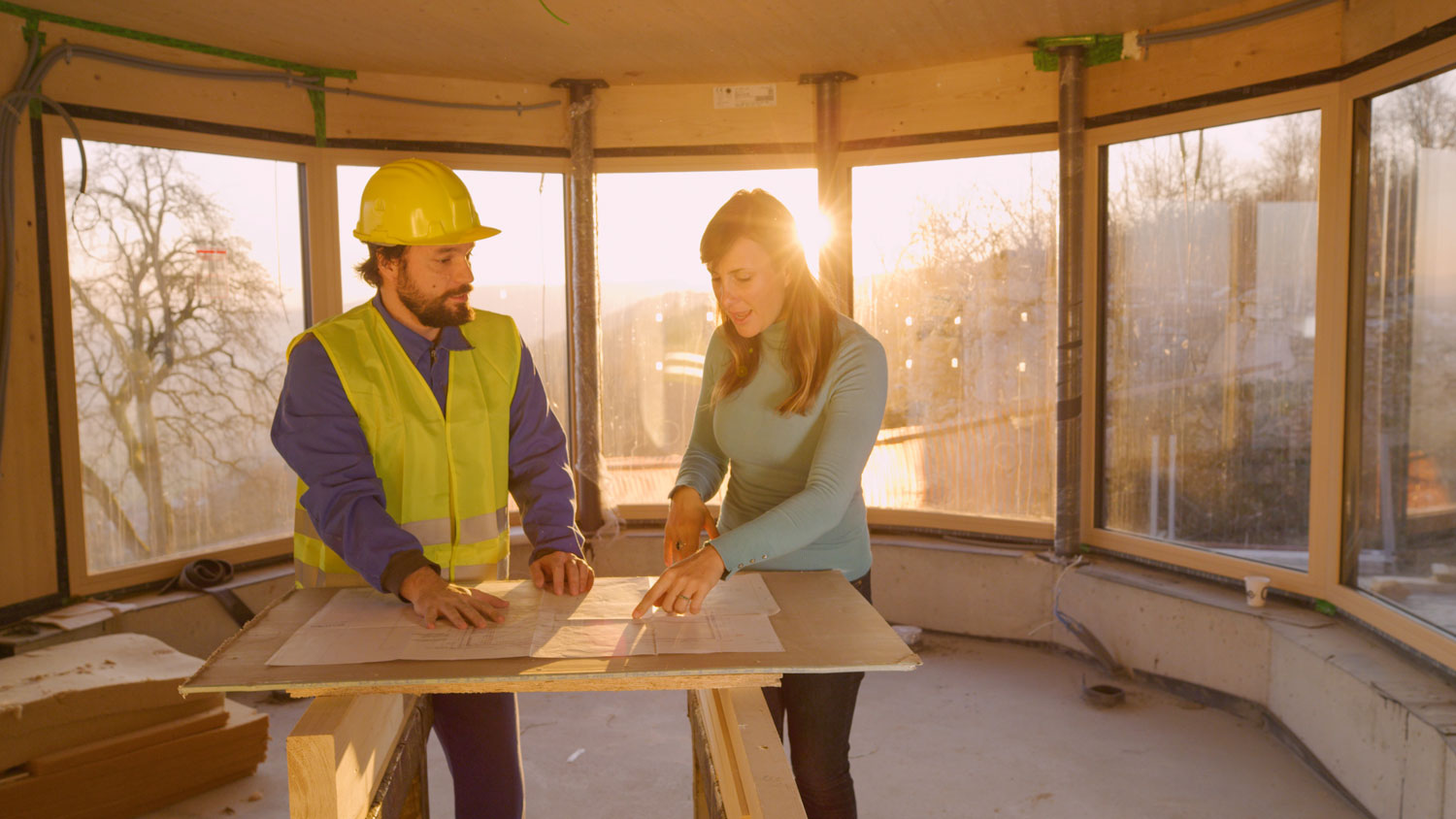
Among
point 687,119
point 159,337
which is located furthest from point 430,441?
point 687,119

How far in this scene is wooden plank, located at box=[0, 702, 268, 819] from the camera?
2986 mm

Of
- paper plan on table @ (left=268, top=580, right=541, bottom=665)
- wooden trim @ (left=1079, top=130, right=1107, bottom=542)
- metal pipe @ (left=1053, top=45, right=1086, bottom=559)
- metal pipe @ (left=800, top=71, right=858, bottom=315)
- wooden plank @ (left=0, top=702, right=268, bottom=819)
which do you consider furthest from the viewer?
metal pipe @ (left=800, top=71, right=858, bottom=315)

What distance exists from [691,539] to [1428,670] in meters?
2.41

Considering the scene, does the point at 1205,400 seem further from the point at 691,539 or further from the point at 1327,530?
the point at 691,539

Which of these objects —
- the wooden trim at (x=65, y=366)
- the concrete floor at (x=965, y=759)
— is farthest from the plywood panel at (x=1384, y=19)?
the wooden trim at (x=65, y=366)

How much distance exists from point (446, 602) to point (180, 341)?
328 cm

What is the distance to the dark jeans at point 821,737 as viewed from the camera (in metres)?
1.92

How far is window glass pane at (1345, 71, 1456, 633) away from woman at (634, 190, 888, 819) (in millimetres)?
2109

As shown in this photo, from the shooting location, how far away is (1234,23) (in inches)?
152

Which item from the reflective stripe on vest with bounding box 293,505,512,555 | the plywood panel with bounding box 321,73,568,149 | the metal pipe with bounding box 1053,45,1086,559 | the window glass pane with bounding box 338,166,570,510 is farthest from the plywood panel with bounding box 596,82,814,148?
the reflective stripe on vest with bounding box 293,505,512,555

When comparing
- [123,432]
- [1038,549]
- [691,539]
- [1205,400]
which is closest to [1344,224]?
[1205,400]

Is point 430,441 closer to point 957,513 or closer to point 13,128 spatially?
point 13,128

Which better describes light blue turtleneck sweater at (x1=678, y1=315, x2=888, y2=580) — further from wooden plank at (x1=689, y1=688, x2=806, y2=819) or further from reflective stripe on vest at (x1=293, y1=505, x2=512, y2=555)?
reflective stripe on vest at (x1=293, y1=505, x2=512, y2=555)

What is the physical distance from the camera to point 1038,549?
4703 mm
